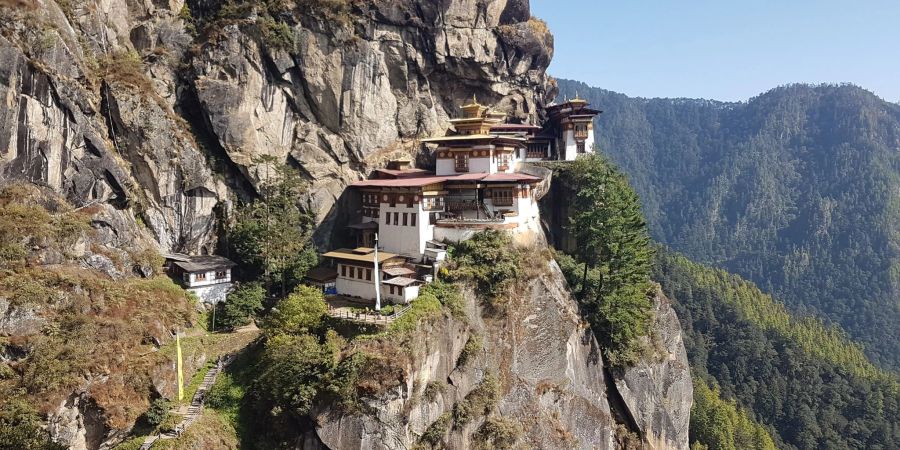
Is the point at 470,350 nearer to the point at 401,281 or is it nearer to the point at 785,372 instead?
the point at 401,281

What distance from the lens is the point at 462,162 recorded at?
148 ft

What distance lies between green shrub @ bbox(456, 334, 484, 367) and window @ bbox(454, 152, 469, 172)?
1591cm

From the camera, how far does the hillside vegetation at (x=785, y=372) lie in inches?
3093

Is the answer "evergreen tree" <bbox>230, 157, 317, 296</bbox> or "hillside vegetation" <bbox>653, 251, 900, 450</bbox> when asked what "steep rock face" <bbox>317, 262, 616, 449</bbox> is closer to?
"evergreen tree" <bbox>230, 157, 317, 296</bbox>

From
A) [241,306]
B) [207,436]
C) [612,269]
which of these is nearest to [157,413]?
[207,436]

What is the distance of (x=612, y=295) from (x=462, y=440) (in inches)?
664

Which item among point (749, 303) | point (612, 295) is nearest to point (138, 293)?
point (612, 295)

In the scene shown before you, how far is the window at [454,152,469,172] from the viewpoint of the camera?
44938mm

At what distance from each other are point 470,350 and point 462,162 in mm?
17427

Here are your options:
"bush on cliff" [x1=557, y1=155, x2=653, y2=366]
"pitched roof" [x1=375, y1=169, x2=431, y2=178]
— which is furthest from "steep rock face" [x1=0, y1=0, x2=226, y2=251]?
"bush on cliff" [x1=557, y1=155, x2=653, y2=366]

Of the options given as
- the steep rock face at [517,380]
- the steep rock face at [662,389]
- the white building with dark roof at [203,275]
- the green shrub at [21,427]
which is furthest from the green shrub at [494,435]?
the green shrub at [21,427]

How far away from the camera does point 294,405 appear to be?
2772 centimetres

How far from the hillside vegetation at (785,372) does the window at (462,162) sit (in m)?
43.2

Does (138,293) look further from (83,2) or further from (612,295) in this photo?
(612,295)
